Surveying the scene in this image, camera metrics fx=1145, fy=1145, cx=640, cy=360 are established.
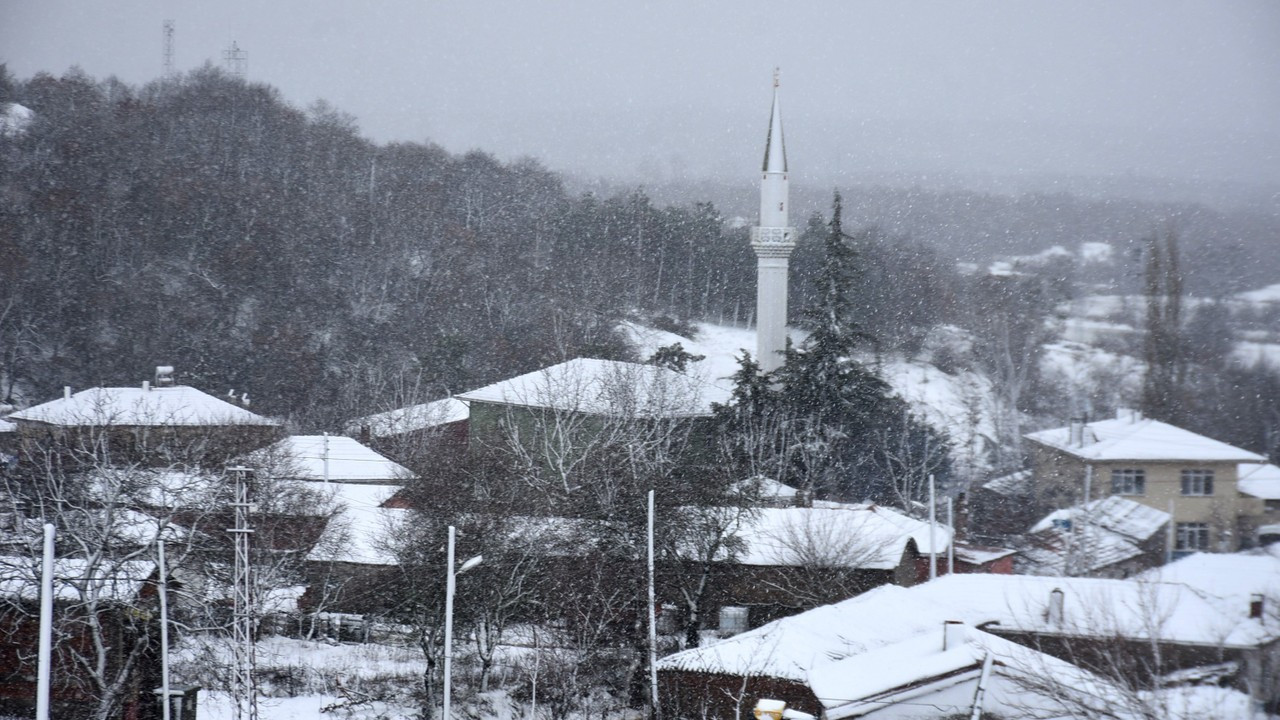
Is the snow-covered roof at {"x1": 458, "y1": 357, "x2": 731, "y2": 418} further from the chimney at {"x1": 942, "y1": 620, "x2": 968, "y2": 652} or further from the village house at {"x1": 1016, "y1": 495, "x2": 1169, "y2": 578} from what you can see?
the chimney at {"x1": 942, "y1": 620, "x2": 968, "y2": 652}

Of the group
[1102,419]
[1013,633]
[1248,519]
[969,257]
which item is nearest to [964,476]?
[1102,419]

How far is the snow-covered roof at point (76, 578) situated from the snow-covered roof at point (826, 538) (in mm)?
8314

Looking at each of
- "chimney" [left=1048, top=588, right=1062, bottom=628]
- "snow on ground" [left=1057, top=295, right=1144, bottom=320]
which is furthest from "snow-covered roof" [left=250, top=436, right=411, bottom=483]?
"snow on ground" [left=1057, top=295, right=1144, bottom=320]

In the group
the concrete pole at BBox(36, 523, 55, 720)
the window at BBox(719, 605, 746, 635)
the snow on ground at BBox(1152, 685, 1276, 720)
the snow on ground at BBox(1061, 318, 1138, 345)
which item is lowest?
the window at BBox(719, 605, 746, 635)

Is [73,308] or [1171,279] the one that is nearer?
[1171,279]

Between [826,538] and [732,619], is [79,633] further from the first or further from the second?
[826,538]

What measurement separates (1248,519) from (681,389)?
1225cm

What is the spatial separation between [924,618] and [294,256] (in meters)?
40.8

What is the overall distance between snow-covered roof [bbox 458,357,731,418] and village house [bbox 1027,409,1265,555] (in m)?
7.64

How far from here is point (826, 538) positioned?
54.2 ft

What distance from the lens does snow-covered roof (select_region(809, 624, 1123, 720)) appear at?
745cm

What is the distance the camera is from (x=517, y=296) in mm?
45281

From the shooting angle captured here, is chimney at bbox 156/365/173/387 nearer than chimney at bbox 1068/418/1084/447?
No

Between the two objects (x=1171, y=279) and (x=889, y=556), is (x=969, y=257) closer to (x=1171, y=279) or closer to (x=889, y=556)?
(x=1171, y=279)
